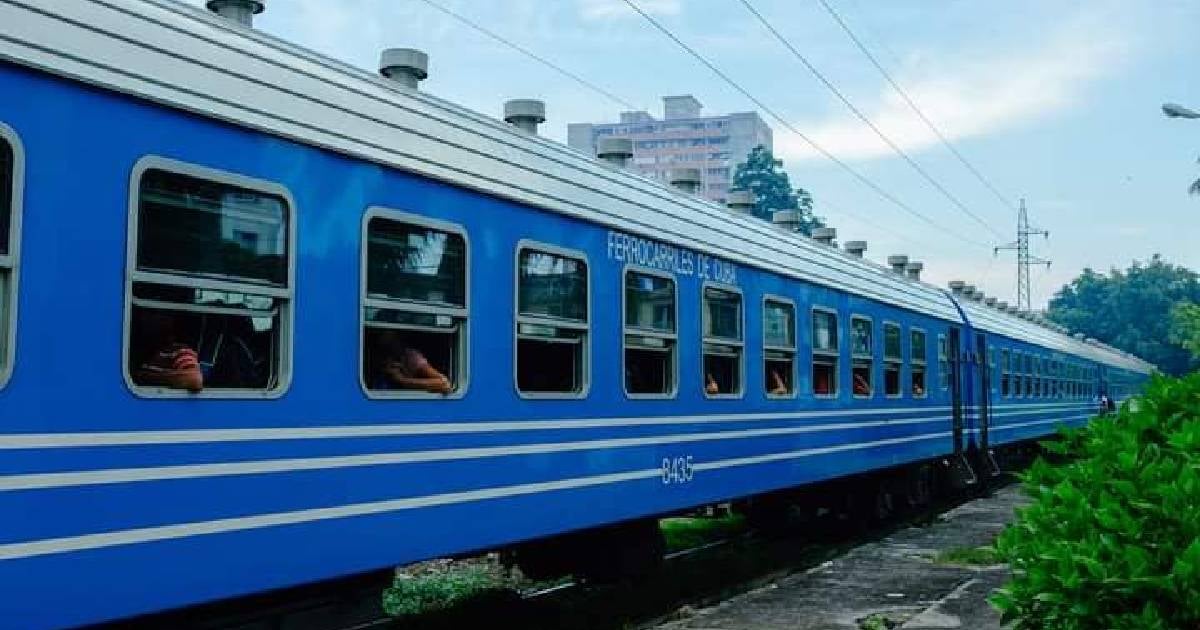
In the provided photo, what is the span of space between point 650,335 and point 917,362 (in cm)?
766

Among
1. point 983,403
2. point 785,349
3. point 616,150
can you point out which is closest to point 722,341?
point 785,349

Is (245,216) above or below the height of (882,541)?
above

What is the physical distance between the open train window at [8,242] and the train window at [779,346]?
23.1 ft

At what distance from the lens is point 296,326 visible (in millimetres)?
5133

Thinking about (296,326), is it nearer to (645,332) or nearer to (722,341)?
(645,332)

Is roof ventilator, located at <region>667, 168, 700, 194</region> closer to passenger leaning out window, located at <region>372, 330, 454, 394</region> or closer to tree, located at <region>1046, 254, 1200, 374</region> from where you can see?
passenger leaning out window, located at <region>372, 330, 454, 394</region>

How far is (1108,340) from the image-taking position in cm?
9350

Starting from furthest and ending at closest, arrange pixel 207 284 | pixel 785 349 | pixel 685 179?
1. pixel 685 179
2. pixel 785 349
3. pixel 207 284

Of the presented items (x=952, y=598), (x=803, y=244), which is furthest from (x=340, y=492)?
(x=803, y=244)

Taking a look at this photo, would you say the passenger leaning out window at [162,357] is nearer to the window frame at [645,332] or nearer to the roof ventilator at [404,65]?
the roof ventilator at [404,65]

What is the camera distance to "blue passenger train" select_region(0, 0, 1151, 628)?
4.09 meters

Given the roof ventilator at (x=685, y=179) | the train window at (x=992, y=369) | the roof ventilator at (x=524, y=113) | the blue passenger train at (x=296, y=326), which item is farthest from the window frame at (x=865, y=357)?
the train window at (x=992, y=369)

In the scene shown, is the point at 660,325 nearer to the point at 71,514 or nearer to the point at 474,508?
the point at 474,508

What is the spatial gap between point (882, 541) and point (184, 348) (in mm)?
9340
